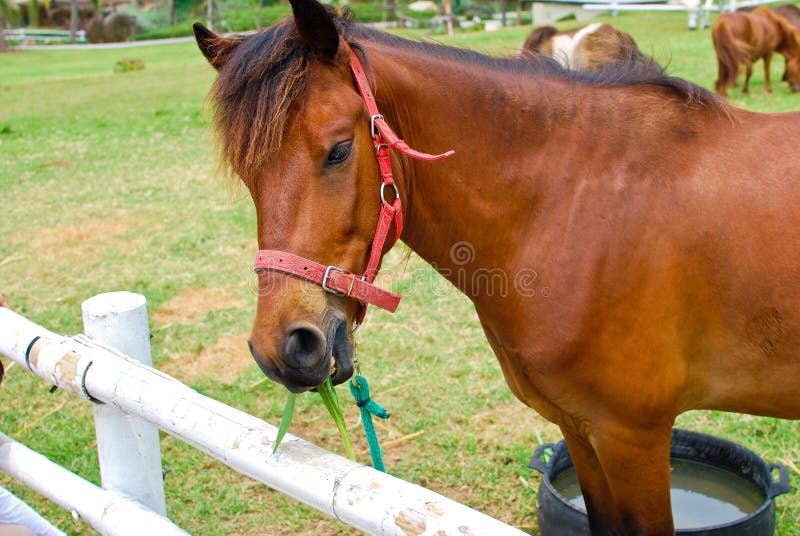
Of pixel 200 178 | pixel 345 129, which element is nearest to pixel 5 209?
pixel 200 178

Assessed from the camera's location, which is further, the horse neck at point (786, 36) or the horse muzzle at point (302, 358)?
the horse neck at point (786, 36)

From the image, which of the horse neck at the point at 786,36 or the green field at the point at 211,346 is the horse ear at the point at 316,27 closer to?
the green field at the point at 211,346

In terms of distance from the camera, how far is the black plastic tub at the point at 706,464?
2553mm

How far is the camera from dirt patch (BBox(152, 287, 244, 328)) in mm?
5297

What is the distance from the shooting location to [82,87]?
18.9 meters

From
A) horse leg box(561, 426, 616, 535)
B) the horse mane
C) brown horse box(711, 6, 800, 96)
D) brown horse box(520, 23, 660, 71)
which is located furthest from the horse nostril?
brown horse box(711, 6, 800, 96)

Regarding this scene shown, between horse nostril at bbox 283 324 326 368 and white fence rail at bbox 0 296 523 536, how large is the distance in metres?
0.21

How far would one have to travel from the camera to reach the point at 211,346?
4.91 metres

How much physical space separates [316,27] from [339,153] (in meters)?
0.33

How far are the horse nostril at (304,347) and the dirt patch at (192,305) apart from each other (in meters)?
3.65

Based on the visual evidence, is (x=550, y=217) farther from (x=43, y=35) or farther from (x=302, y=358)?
(x=43, y=35)

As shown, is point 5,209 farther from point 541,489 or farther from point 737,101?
point 737,101

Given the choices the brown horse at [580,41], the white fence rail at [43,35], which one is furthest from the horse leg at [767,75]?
the white fence rail at [43,35]

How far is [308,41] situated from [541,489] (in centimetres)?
194
